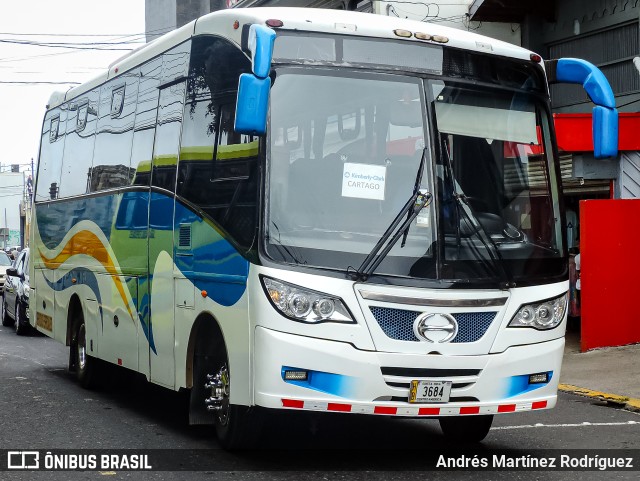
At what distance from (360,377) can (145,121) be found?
14.3ft

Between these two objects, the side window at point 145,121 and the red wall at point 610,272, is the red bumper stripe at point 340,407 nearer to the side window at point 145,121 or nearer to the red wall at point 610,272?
the side window at point 145,121

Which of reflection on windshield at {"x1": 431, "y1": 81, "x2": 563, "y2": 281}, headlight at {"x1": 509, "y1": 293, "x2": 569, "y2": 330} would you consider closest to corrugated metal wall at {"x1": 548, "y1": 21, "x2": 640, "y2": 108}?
reflection on windshield at {"x1": 431, "y1": 81, "x2": 563, "y2": 281}

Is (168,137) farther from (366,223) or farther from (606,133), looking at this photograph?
(606,133)

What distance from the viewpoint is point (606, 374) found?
1380cm

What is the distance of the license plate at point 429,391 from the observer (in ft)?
25.1

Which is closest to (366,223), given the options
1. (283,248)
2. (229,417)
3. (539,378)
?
(283,248)

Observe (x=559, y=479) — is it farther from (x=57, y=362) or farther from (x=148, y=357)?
(x=57, y=362)

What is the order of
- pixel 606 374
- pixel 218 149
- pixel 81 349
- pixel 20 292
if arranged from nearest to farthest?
pixel 218 149, pixel 81 349, pixel 606 374, pixel 20 292

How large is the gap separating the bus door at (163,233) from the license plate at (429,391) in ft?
8.42

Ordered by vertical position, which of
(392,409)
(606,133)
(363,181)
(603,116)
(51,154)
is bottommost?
(392,409)

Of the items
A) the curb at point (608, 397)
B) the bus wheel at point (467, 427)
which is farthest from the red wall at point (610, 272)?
the bus wheel at point (467, 427)

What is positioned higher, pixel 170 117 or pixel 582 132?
pixel 582 132

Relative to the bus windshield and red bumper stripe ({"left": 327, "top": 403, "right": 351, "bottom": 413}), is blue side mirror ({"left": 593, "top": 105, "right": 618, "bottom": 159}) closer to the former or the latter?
the bus windshield

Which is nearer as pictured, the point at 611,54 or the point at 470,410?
the point at 470,410
